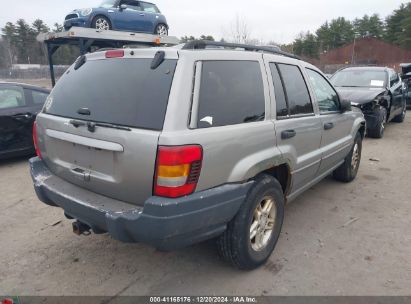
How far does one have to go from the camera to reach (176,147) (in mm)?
2129

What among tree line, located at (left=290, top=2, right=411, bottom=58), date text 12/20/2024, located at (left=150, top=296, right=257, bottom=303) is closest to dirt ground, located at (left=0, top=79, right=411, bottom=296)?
date text 12/20/2024, located at (left=150, top=296, right=257, bottom=303)

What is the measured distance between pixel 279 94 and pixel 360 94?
5685 mm

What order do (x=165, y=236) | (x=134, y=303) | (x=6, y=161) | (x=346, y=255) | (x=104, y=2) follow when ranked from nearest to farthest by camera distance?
1. (x=165, y=236)
2. (x=134, y=303)
3. (x=346, y=255)
4. (x=6, y=161)
5. (x=104, y=2)

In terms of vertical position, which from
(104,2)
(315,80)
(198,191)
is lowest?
(198,191)

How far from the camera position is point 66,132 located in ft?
8.77

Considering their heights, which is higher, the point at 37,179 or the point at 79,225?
the point at 37,179

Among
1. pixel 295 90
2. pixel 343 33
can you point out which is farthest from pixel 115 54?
pixel 343 33

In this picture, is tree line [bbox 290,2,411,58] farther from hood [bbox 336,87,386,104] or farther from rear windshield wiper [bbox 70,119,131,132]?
rear windshield wiper [bbox 70,119,131,132]

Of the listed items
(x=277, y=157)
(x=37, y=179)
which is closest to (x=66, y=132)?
(x=37, y=179)

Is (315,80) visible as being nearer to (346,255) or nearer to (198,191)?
(346,255)

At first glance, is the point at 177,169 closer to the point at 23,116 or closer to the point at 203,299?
the point at 203,299

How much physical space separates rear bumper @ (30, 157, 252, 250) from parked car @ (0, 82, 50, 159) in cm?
375

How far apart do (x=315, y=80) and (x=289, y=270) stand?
2.15 m

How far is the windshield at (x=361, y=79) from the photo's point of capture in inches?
339
